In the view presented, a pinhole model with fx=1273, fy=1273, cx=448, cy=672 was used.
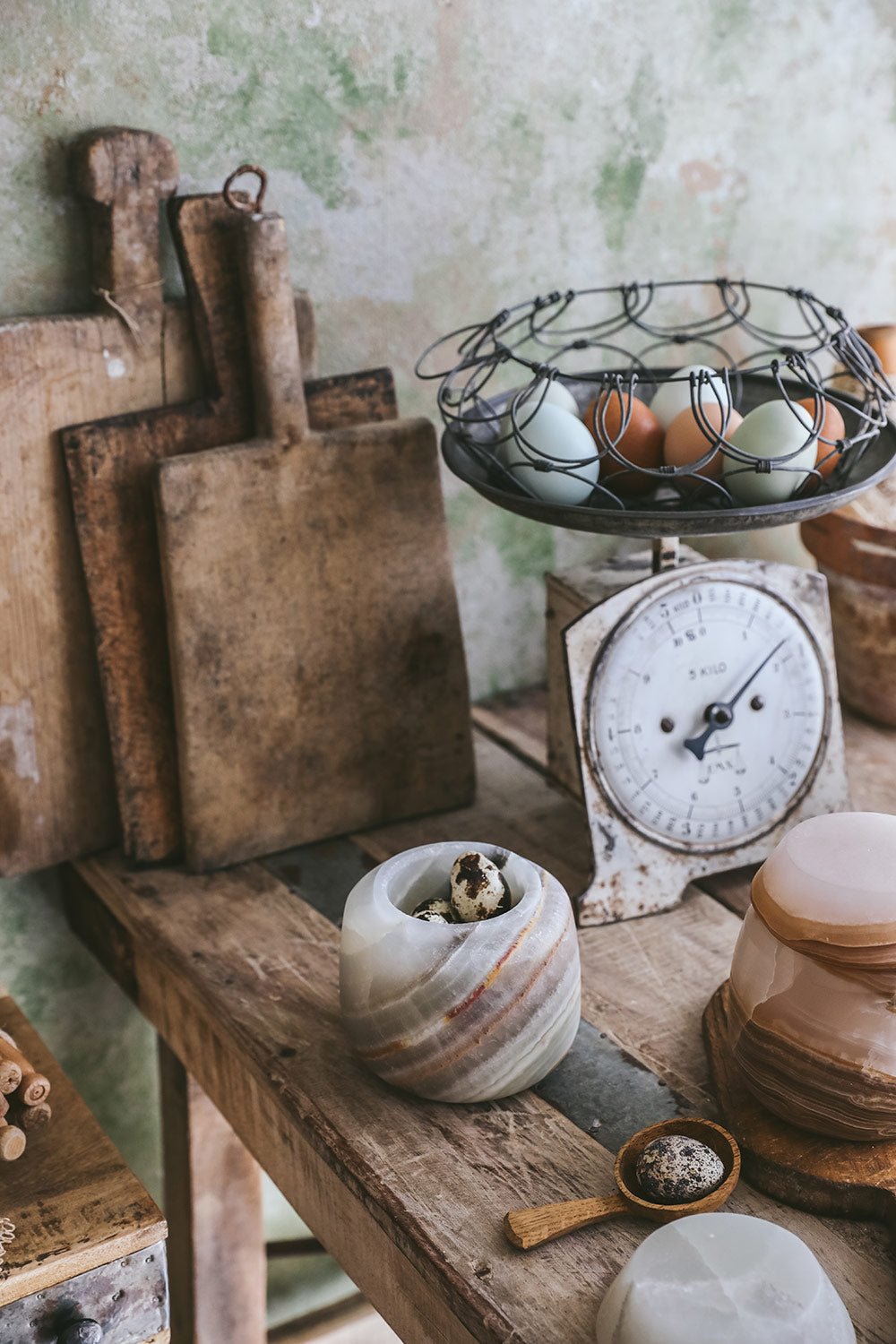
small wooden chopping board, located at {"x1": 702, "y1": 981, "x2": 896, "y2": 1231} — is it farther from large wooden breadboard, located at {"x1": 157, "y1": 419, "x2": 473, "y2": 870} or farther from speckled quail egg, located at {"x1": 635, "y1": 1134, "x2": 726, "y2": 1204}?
large wooden breadboard, located at {"x1": 157, "y1": 419, "x2": 473, "y2": 870}

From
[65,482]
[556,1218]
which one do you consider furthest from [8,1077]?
[65,482]

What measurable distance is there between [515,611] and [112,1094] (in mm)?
714

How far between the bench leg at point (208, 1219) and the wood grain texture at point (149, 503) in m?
0.30

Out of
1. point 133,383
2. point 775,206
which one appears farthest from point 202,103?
point 775,206

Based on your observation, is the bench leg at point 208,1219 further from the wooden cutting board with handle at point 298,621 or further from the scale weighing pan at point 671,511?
the scale weighing pan at point 671,511

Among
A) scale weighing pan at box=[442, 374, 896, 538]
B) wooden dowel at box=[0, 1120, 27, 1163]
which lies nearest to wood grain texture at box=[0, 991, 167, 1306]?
wooden dowel at box=[0, 1120, 27, 1163]

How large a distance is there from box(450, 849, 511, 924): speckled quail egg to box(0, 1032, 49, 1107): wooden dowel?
327 millimetres

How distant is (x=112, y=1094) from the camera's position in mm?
1425

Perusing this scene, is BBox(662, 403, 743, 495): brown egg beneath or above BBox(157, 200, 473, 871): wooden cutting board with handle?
above

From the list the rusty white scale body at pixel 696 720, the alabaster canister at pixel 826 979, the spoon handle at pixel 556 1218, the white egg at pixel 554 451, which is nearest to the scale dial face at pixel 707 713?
the rusty white scale body at pixel 696 720

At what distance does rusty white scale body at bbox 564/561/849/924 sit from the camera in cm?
105

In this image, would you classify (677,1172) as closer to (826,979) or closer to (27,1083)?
(826,979)

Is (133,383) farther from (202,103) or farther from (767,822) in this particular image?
(767,822)

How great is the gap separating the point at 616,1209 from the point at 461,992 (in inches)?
6.4
